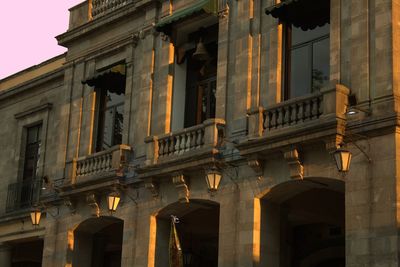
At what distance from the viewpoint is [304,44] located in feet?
66.7

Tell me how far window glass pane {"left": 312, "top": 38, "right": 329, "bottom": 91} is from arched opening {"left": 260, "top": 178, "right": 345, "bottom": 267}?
2.30 meters

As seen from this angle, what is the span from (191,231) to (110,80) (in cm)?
482

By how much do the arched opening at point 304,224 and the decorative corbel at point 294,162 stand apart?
0.67ft

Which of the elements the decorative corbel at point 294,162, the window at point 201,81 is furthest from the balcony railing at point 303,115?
the window at point 201,81

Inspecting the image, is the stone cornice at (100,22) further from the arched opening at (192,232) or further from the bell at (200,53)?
the arched opening at (192,232)

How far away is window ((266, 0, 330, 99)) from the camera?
1978 cm

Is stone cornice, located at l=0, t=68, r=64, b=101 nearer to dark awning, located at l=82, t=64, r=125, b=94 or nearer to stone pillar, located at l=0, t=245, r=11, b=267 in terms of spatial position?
dark awning, located at l=82, t=64, r=125, b=94

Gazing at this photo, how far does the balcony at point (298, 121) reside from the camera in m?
18.0

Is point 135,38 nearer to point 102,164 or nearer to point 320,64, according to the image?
point 102,164

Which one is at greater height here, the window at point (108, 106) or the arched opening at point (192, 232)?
the window at point (108, 106)

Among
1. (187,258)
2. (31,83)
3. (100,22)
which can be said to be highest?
(100,22)

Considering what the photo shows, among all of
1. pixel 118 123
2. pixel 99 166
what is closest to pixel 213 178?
pixel 99 166

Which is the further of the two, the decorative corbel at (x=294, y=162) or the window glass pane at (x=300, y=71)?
the window glass pane at (x=300, y=71)

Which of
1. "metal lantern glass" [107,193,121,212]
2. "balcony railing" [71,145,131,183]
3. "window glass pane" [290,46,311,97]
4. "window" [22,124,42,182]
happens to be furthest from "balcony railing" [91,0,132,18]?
"window glass pane" [290,46,311,97]
